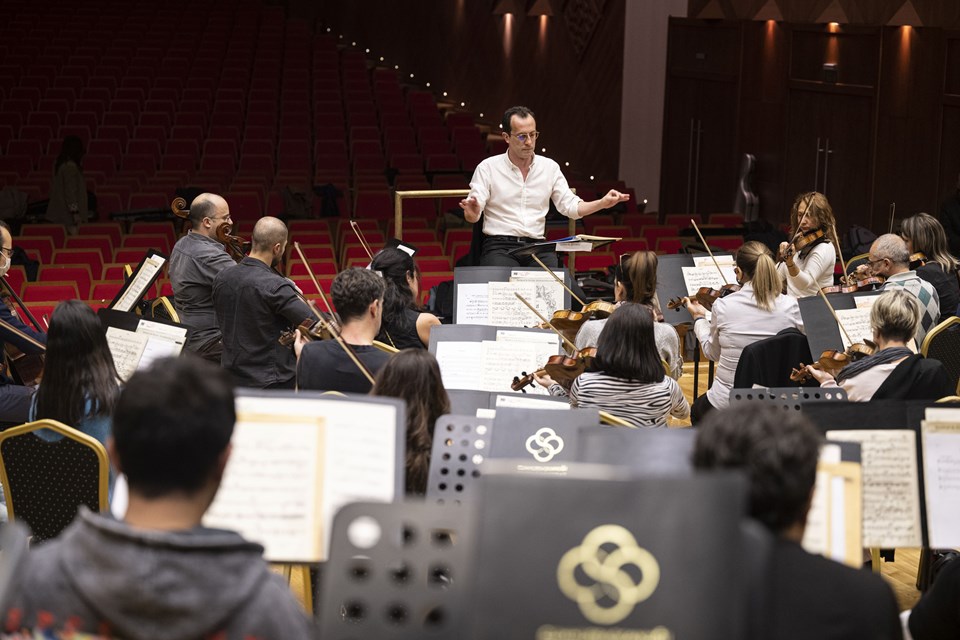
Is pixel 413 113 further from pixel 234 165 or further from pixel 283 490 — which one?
pixel 283 490

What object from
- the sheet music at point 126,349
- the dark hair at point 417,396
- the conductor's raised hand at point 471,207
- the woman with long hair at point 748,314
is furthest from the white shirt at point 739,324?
the sheet music at point 126,349

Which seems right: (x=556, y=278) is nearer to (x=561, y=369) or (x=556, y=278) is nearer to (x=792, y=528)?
(x=561, y=369)

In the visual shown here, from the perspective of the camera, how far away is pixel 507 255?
233 inches

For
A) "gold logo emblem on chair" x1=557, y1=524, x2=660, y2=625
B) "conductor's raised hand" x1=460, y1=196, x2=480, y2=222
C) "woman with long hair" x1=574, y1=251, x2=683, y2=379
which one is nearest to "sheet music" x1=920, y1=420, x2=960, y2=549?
"gold logo emblem on chair" x1=557, y1=524, x2=660, y2=625

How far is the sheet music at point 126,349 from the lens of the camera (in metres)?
4.17

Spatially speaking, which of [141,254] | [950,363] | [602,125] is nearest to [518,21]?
[602,125]

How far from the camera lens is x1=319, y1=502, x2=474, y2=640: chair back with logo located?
5.42ft

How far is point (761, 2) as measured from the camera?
11367 millimetres

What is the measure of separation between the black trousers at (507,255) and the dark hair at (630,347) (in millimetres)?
1911

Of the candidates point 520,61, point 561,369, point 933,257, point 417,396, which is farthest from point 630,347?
point 520,61

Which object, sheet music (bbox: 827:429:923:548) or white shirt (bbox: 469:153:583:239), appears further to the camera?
white shirt (bbox: 469:153:583:239)

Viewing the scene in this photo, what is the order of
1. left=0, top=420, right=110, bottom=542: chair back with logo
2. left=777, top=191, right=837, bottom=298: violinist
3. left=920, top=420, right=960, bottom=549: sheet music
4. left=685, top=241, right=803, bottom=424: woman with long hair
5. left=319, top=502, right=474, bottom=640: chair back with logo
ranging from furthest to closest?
left=777, top=191, right=837, bottom=298: violinist, left=685, top=241, right=803, bottom=424: woman with long hair, left=0, top=420, right=110, bottom=542: chair back with logo, left=920, top=420, right=960, bottom=549: sheet music, left=319, top=502, right=474, bottom=640: chair back with logo

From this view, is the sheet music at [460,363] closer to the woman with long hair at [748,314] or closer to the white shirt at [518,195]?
the woman with long hair at [748,314]

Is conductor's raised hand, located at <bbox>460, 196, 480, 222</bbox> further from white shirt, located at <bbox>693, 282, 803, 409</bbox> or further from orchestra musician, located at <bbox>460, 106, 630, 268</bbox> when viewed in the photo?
white shirt, located at <bbox>693, 282, 803, 409</bbox>
